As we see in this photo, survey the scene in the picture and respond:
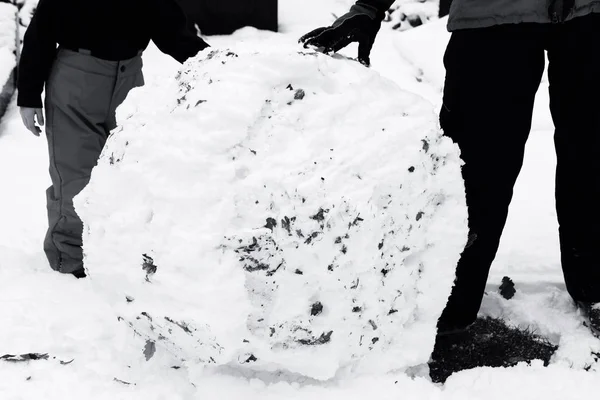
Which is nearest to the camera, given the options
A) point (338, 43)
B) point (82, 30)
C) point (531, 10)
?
point (531, 10)

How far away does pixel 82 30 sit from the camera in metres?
2.64

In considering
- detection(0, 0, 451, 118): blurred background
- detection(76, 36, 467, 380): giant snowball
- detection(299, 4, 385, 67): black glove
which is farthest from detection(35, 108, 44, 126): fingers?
detection(0, 0, 451, 118): blurred background

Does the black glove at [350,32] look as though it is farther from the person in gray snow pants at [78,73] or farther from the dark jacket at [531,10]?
the person in gray snow pants at [78,73]

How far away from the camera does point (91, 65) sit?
268 cm

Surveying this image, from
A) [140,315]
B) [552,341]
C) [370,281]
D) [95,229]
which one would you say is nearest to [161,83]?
[95,229]

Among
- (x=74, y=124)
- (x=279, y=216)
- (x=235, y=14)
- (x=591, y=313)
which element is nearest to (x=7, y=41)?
(x=235, y=14)

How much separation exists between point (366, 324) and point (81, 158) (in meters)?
1.66

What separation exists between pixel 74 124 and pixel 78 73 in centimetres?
24

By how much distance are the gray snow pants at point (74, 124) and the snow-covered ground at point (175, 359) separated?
0.58 feet

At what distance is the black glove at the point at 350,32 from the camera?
209 centimetres

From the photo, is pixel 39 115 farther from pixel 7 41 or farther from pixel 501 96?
pixel 7 41

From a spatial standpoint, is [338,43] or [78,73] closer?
[338,43]

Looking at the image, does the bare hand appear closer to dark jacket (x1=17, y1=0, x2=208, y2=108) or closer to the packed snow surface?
dark jacket (x1=17, y1=0, x2=208, y2=108)

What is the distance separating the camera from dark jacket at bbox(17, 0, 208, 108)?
2645 millimetres
